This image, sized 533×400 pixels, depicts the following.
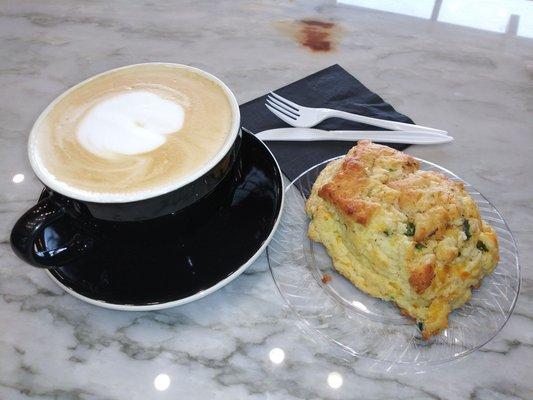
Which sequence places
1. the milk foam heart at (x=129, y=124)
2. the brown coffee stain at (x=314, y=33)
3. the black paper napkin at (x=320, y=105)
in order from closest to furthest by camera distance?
the milk foam heart at (x=129, y=124) → the black paper napkin at (x=320, y=105) → the brown coffee stain at (x=314, y=33)

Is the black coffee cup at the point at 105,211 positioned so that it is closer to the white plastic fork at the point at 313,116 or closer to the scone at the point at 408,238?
the scone at the point at 408,238

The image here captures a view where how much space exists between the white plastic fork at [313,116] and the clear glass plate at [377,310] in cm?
29

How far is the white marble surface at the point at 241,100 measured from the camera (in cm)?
65

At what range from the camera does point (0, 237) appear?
2.80ft

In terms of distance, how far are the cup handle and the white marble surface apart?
0.37 feet

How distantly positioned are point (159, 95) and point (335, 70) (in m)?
0.55

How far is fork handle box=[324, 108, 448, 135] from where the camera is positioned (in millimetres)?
994

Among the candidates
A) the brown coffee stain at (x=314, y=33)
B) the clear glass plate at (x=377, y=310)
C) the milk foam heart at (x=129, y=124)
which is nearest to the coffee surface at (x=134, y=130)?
the milk foam heart at (x=129, y=124)

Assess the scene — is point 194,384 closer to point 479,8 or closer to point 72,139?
point 72,139

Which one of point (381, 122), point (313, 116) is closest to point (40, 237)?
point (313, 116)

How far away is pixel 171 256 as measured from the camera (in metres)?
0.71

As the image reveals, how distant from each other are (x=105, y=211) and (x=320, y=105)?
2.04 feet

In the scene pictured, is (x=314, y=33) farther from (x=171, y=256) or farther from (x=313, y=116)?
(x=171, y=256)

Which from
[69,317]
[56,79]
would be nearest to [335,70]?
[56,79]
